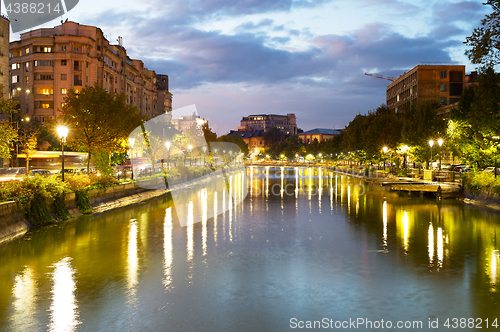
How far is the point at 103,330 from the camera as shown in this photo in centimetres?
738

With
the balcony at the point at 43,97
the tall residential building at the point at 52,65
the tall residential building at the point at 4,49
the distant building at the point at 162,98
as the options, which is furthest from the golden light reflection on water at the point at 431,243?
the distant building at the point at 162,98

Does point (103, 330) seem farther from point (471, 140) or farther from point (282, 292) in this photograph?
point (471, 140)

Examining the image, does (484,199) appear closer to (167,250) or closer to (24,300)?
(167,250)

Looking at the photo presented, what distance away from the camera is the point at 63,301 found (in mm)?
8820

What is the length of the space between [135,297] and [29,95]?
93.4 m

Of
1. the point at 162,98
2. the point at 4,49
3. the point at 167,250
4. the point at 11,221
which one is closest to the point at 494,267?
the point at 167,250

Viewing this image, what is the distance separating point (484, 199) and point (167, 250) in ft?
73.3

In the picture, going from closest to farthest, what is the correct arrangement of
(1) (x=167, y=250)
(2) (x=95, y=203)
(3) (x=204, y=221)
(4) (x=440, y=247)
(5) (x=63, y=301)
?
1. (5) (x=63, y=301)
2. (1) (x=167, y=250)
3. (4) (x=440, y=247)
4. (3) (x=204, y=221)
5. (2) (x=95, y=203)

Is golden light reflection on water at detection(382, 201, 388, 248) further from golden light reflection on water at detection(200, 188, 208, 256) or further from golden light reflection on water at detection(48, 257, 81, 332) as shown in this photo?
golden light reflection on water at detection(48, 257, 81, 332)

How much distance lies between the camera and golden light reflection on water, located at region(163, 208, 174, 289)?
10406 millimetres

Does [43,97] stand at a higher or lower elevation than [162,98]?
lower

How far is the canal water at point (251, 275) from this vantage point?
7918mm

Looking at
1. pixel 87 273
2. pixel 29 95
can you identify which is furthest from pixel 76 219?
pixel 29 95

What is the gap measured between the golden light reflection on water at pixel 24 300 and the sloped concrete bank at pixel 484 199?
24263 millimetres
